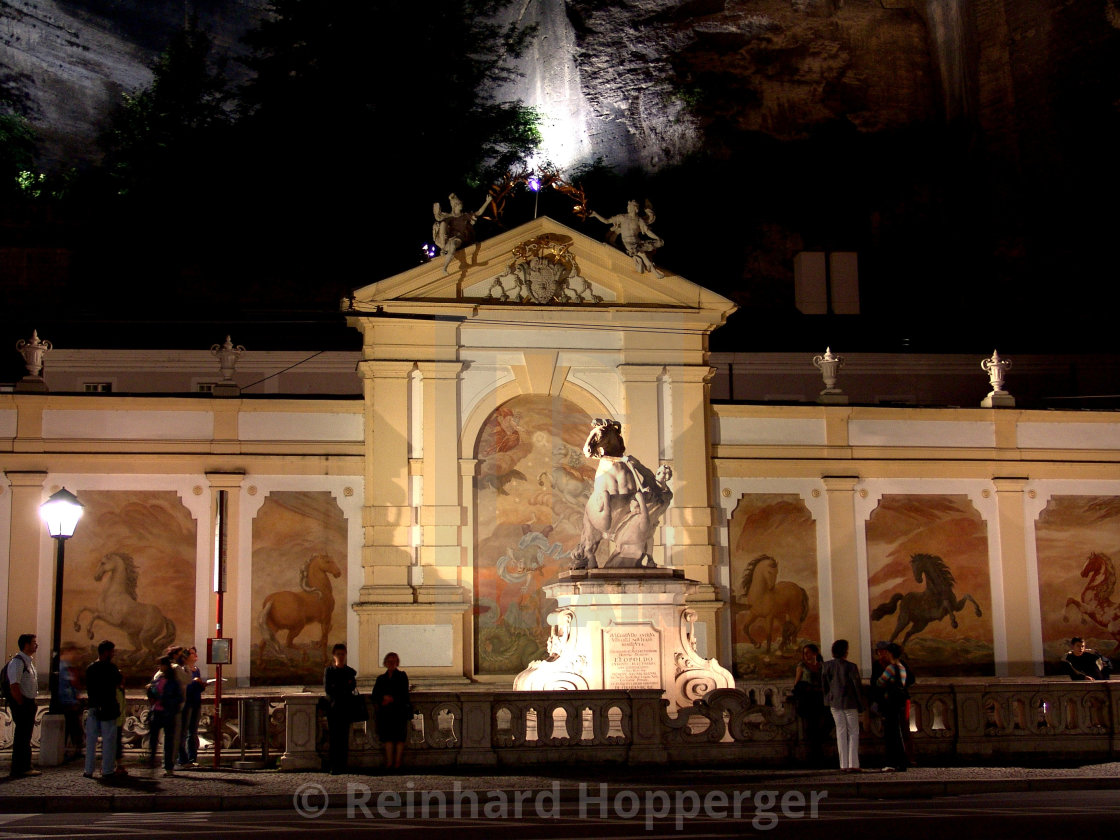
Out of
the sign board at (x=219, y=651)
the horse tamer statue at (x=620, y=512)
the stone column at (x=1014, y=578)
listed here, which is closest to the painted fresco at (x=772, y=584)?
the stone column at (x=1014, y=578)

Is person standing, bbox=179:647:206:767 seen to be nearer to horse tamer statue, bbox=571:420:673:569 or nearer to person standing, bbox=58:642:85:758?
person standing, bbox=58:642:85:758

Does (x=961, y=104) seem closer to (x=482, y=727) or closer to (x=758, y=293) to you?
(x=758, y=293)

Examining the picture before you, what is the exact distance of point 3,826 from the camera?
11438mm

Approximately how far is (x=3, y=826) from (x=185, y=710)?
5850mm

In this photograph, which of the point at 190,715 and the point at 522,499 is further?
the point at 522,499

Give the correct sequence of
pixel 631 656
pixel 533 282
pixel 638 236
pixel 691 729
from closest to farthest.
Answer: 1. pixel 691 729
2. pixel 631 656
3. pixel 533 282
4. pixel 638 236

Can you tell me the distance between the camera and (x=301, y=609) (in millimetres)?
25500

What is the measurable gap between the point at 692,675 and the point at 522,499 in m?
8.83

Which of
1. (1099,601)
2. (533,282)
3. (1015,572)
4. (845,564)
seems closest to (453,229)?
A: (533,282)

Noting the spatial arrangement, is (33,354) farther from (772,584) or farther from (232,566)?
(772,584)

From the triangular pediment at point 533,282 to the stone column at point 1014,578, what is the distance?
663 centimetres

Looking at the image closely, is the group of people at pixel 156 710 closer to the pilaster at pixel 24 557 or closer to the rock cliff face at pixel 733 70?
the pilaster at pixel 24 557

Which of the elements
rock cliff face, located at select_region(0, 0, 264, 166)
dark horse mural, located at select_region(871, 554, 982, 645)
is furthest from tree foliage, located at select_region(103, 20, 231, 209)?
dark horse mural, located at select_region(871, 554, 982, 645)

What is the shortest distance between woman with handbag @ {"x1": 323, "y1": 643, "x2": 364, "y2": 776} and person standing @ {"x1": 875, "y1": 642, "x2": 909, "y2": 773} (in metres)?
5.73
